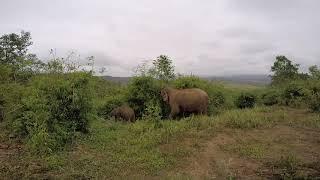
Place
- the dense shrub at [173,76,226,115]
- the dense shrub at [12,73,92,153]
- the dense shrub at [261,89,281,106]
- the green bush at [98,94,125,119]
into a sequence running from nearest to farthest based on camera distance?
the dense shrub at [12,73,92,153], the green bush at [98,94,125,119], the dense shrub at [173,76,226,115], the dense shrub at [261,89,281,106]

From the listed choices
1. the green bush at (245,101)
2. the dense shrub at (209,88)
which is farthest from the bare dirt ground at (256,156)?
the green bush at (245,101)

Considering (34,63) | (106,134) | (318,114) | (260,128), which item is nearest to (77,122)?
(106,134)

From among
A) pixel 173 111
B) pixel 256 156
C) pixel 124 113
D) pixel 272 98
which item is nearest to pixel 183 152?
pixel 256 156

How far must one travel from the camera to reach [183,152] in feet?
34.6

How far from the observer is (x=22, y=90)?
1295 cm

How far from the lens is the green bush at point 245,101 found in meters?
23.0

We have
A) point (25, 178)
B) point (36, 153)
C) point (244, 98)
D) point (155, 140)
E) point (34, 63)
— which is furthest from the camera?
point (244, 98)

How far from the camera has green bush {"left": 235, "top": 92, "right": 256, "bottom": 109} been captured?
2298cm

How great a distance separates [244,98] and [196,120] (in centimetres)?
1002

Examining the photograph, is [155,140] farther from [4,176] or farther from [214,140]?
[4,176]

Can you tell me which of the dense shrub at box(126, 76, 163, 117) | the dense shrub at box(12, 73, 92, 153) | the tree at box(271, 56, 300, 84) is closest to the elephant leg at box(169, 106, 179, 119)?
the dense shrub at box(126, 76, 163, 117)

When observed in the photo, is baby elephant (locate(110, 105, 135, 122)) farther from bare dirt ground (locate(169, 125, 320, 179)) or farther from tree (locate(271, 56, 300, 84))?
tree (locate(271, 56, 300, 84))

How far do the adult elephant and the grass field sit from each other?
267cm

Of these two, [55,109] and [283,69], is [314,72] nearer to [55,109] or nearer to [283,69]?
[283,69]
